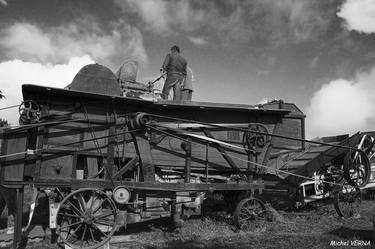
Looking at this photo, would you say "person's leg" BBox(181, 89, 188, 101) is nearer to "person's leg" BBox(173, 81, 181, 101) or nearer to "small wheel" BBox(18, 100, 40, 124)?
"person's leg" BBox(173, 81, 181, 101)

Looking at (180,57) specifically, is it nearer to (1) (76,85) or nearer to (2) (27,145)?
(1) (76,85)

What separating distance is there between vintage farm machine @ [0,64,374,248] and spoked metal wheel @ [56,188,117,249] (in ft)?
0.08

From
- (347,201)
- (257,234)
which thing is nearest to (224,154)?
(257,234)

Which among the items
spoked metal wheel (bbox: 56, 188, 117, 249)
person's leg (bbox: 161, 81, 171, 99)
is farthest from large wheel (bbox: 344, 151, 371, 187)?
spoked metal wheel (bbox: 56, 188, 117, 249)

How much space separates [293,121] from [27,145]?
1180 centimetres

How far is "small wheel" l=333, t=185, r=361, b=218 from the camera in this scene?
11.3m

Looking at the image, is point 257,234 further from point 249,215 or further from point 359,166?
point 359,166

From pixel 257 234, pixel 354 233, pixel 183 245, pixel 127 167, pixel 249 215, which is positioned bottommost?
pixel 183 245

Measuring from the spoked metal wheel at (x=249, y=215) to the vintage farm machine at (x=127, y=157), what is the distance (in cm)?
3

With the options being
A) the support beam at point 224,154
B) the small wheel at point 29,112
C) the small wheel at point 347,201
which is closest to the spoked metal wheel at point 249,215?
the support beam at point 224,154

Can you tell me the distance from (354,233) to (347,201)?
301 cm

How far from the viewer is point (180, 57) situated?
1140 centimetres

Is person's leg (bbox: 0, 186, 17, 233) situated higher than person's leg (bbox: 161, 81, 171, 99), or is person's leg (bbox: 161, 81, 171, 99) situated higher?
person's leg (bbox: 161, 81, 171, 99)

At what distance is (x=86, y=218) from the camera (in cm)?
806
